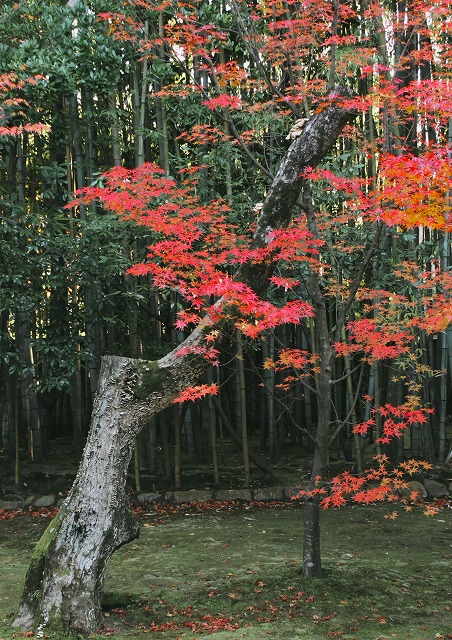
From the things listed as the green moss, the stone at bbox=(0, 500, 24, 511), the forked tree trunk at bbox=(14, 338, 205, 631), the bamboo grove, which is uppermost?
the bamboo grove

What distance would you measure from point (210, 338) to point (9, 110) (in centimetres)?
371

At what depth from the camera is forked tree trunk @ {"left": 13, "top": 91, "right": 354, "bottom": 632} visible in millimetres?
3781

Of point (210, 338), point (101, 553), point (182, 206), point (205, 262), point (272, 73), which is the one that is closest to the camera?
point (101, 553)

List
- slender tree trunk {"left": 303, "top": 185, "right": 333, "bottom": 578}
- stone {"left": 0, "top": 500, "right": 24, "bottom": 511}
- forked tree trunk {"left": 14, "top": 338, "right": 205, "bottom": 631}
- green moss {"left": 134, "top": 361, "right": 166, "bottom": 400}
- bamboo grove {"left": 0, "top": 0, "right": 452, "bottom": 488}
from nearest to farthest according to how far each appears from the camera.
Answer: forked tree trunk {"left": 14, "top": 338, "right": 205, "bottom": 631} < green moss {"left": 134, "top": 361, "right": 166, "bottom": 400} < slender tree trunk {"left": 303, "top": 185, "right": 333, "bottom": 578} < bamboo grove {"left": 0, "top": 0, "right": 452, "bottom": 488} < stone {"left": 0, "top": 500, "right": 24, "bottom": 511}

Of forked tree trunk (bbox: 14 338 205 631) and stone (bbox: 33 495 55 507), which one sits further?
stone (bbox: 33 495 55 507)

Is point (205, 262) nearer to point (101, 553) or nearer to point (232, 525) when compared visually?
point (101, 553)

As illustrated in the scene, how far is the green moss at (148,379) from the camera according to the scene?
13.3 ft

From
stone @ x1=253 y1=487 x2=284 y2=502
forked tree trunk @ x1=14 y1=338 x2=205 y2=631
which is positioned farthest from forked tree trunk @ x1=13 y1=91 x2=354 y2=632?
stone @ x1=253 y1=487 x2=284 y2=502

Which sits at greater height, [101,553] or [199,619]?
[101,553]

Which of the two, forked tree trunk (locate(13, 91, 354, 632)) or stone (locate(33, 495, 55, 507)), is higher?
forked tree trunk (locate(13, 91, 354, 632))

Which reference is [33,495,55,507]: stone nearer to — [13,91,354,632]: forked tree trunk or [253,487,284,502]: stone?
[253,487,284,502]: stone

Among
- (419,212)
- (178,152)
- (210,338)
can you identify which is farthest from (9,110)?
(419,212)

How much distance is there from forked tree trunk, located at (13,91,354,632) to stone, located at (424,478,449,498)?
4.31 metres

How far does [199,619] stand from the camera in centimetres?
395
